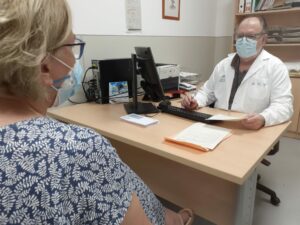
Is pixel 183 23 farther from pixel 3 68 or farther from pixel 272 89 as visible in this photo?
pixel 3 68

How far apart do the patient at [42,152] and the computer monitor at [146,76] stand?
0.78m

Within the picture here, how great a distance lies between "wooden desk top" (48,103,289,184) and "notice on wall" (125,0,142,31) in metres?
0.96

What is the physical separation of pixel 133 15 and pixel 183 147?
1618 mm

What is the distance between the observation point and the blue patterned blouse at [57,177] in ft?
1.61

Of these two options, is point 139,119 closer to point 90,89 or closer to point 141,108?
point 141,108

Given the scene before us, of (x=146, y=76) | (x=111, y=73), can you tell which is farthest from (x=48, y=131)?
(x=111, y=73)

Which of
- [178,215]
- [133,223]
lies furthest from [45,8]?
[178,215]

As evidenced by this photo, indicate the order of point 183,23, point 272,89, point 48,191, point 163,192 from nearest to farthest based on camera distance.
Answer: point 48,191
point 163,192
point 272,89
point 183,23

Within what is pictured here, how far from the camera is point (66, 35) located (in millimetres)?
633

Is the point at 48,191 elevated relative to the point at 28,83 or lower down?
lower down

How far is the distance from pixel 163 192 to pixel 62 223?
1.04 meters

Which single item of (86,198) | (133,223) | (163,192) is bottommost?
(163,192)

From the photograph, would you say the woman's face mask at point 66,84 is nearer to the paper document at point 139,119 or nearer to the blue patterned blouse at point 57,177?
the blue patterned blouse at point 57,177

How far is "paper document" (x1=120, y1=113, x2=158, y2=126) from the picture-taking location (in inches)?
53.6
